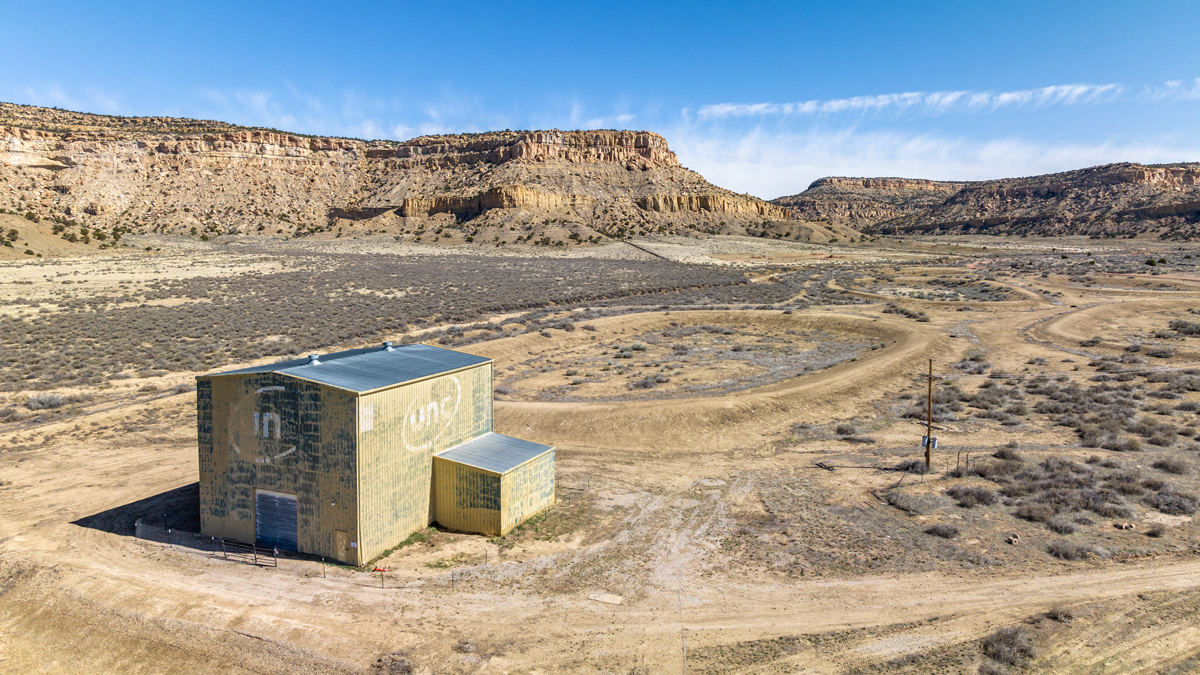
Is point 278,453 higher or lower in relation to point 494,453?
higher

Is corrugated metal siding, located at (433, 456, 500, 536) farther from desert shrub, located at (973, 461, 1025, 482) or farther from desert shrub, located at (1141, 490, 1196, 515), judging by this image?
desert shrub, located at (1141, 490, 1196, 515)

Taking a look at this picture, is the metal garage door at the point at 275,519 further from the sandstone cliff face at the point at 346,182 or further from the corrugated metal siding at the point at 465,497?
the sandstone cliff face at the point at 346,182

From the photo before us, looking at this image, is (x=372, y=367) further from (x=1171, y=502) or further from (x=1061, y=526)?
(x=1171, y=502)

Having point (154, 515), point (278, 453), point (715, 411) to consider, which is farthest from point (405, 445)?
point (715, 411)

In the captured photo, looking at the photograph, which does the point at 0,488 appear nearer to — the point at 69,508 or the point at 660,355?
the point at 69,508

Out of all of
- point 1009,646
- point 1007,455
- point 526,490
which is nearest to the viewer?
point 1009,646

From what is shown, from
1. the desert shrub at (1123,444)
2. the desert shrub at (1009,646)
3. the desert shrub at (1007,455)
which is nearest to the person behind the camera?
the desert shrub at (1009,646)

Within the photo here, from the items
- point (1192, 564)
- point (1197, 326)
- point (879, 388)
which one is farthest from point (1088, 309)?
point (1192, 564)

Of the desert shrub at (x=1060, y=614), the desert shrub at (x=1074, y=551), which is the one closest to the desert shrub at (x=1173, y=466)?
the desert shrub at (x=1074, y=551)
